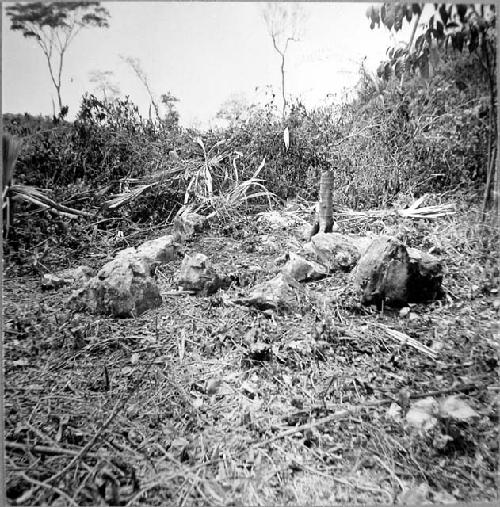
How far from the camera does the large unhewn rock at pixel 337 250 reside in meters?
1.62

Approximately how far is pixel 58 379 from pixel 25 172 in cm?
82

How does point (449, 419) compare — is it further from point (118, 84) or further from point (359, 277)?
point (118, 84)

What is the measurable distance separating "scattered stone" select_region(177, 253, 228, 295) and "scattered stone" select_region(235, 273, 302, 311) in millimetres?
123

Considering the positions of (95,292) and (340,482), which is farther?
(95,292)

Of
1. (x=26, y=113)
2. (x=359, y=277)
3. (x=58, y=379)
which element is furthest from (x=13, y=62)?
(x=359, y=277)

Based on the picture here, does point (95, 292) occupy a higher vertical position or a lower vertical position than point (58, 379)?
higher

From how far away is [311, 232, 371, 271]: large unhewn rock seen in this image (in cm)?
162

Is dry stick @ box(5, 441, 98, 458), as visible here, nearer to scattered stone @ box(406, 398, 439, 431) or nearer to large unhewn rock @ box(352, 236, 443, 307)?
scattered stone @ box(406, 398, 439, 431)

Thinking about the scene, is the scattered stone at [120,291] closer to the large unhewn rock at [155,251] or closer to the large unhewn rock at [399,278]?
the large unhewn rock at [155,251]

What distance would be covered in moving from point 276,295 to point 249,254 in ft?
0.84

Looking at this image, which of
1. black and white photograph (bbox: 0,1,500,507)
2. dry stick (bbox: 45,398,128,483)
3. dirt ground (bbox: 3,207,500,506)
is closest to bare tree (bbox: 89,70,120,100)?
black and white photograph (bbox: 0,1,500,507)

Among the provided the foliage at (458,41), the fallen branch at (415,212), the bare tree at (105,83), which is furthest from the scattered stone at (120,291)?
the foliage at (458,41)

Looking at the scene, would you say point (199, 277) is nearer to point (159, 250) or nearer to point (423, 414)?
point (159, 250)

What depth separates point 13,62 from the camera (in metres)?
1.40
